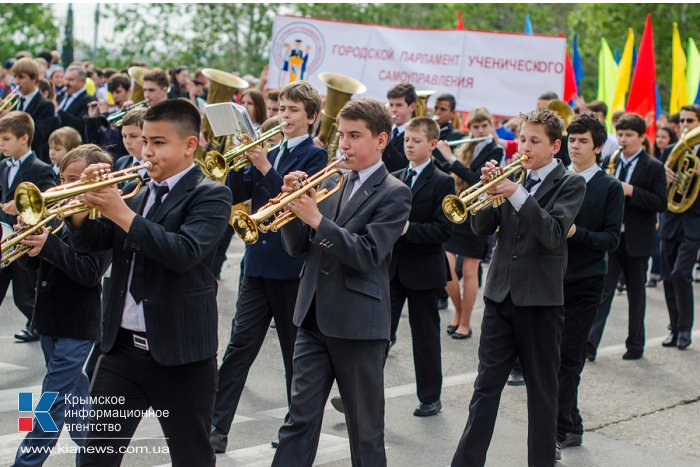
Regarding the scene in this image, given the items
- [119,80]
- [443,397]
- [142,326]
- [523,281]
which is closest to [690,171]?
[443,397]

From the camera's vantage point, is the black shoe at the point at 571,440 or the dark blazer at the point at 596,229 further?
the dark blazer at the point at 596,229

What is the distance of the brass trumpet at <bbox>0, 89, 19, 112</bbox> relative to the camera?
38.7 ft

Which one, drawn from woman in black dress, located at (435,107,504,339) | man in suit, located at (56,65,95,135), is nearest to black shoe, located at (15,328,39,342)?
woman in black dress, located at (435,107,504,339)

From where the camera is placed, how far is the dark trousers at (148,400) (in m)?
4.41

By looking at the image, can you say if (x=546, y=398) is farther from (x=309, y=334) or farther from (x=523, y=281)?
(x=309, y=334)

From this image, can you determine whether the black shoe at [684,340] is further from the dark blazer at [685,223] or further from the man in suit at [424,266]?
the man in suit at [424,266]

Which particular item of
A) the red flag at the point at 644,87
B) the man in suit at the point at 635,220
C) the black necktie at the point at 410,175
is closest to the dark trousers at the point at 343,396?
the black necktie at the point at 410,175

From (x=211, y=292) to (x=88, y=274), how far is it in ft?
4.05

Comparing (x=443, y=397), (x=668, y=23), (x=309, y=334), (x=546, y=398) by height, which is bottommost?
(x=443, y=397)

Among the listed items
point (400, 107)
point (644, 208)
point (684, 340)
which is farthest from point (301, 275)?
point (684, 340)

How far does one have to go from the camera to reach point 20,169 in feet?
25.2

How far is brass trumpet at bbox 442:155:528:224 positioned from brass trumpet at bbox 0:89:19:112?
7.61 metres

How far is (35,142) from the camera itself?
1231cm

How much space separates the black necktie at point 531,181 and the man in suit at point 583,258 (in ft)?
2.73
